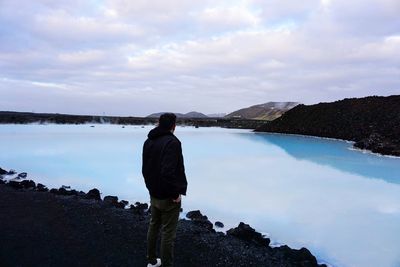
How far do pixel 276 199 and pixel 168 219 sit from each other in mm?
8410

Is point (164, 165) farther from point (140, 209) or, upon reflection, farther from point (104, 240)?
point (140, 209)

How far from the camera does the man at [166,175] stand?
455cm

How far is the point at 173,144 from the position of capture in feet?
15.0

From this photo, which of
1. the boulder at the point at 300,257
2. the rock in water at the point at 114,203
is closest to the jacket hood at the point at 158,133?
the boulder at the point at 300,257

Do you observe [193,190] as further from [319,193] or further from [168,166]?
[168,166]

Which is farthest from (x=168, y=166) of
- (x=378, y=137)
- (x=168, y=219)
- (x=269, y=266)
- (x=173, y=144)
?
(x=378, y=137)

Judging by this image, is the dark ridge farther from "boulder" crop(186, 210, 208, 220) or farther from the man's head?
the man's head

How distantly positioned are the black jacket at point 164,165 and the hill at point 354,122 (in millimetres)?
25557

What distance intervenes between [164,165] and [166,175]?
0.35 feet

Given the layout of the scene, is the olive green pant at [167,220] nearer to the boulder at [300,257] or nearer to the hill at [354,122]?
the boulder at [300,257]

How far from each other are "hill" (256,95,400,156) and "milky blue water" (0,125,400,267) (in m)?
7.56

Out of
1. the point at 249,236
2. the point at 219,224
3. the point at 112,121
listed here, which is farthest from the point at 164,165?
the point at 112,121

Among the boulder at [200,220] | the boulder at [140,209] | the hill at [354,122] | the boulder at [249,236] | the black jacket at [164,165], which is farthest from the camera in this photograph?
the hill at [354,122]

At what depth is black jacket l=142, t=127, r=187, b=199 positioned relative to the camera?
4543 mm
